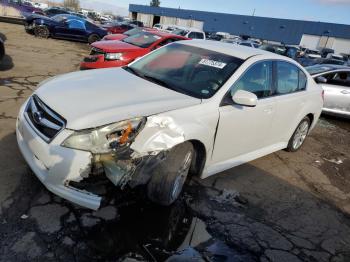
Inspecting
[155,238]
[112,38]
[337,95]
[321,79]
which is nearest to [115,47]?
[112,38]

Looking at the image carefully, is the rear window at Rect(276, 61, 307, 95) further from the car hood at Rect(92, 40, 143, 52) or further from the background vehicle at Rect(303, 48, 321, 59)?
the background vehicle at Rect(303, 48, 321, 59)

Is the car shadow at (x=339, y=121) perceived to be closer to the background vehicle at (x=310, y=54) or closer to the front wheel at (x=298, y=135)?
the front wheel at (x=298, y=135)

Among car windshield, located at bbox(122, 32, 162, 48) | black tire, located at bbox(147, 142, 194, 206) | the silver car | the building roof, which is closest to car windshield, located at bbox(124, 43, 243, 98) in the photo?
black tire, located at bbox(147, 142, 194, 206)

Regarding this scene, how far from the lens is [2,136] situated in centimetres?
443

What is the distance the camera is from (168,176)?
3248 mm

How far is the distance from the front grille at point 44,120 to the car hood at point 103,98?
0.05 m

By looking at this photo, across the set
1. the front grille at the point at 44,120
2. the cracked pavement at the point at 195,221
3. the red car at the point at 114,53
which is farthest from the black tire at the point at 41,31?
the front grille at the point at 44,120

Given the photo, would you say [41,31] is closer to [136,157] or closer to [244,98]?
[244,98]

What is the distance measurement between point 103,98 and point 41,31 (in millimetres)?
15086

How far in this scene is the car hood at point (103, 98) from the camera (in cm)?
288

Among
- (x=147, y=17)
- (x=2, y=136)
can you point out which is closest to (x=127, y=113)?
(x=2, y=136)

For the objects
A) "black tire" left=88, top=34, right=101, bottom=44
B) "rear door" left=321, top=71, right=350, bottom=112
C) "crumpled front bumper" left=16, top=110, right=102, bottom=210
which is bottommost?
"black tire" left=88, top=34, right=101, bottom=44

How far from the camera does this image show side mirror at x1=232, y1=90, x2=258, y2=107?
351 centimetres

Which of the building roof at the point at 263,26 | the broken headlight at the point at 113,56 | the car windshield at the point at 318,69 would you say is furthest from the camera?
the building roof at the point at 263,26
